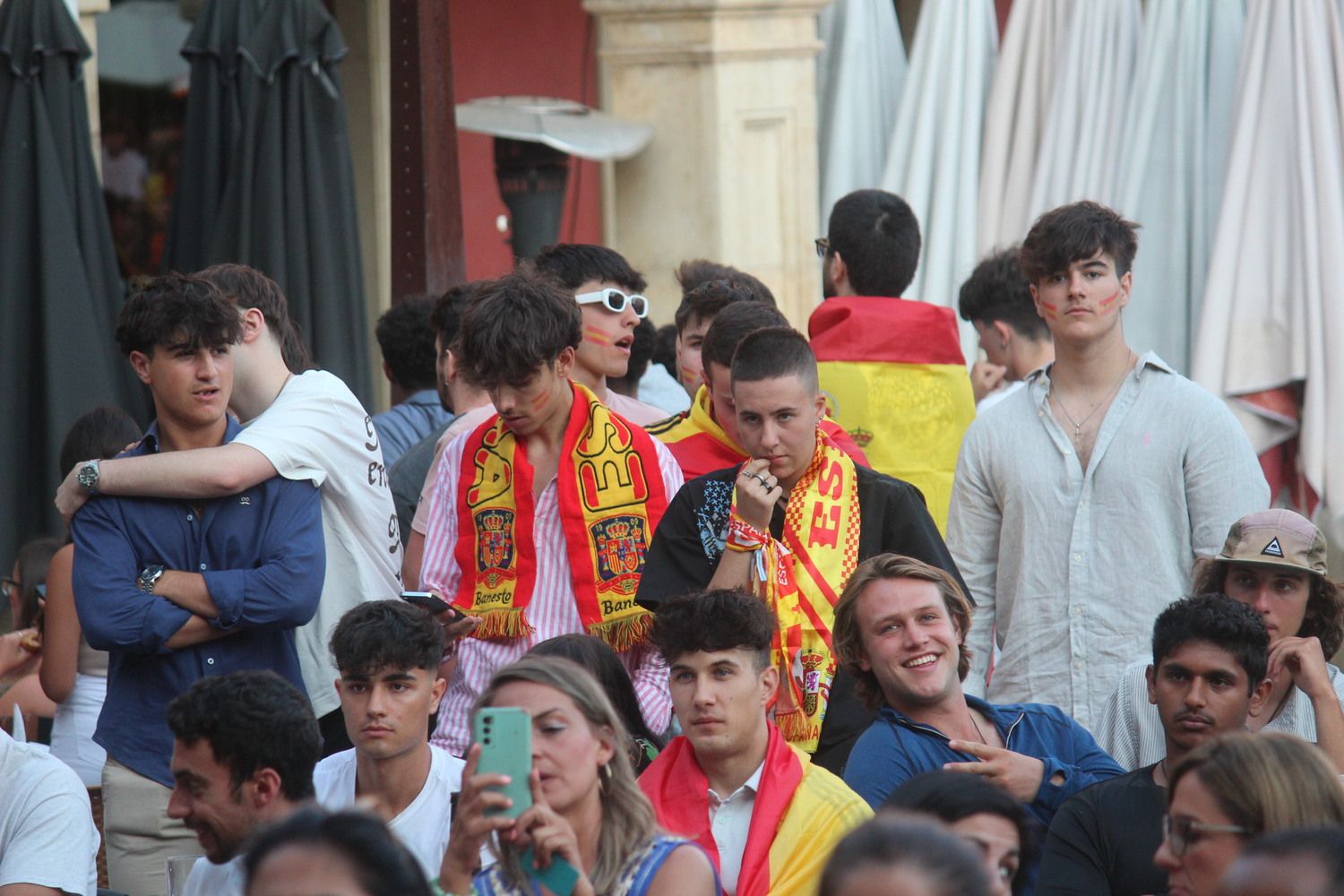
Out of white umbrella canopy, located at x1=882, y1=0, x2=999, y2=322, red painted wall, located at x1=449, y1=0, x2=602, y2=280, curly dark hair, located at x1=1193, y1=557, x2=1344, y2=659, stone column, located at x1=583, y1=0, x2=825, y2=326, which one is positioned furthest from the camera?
red painted wall, located at x1=449, y1=0, x2=602, y2=280

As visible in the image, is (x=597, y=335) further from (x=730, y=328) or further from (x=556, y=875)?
(x=556, y=875)

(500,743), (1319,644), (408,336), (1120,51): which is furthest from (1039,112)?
(500,743)

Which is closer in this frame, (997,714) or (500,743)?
(500,743)

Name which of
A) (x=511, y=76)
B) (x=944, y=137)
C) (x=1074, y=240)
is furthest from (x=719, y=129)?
(x=1074, y=240)

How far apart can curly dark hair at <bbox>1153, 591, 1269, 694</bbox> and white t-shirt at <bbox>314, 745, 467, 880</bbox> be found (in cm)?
140

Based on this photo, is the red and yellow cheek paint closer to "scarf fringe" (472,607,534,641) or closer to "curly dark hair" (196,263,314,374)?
"curly dark hair" (196,263,314,374)

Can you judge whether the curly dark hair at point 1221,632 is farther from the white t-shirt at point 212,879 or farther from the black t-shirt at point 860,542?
the white t-shirt at point 212,879

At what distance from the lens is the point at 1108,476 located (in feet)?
15.6

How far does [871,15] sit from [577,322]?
4.34 meters

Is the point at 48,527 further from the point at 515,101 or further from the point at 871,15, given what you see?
the point at 871,15

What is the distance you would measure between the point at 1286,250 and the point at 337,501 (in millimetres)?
3436

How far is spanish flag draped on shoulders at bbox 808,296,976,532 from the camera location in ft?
17.9

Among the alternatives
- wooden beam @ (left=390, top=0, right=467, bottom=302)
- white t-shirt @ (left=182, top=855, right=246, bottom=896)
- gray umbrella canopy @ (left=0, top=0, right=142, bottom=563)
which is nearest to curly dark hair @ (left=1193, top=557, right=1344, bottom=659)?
white t-shirt @ (left=182, top=855, right=246, bottom=896)

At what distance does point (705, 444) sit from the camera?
478cm
